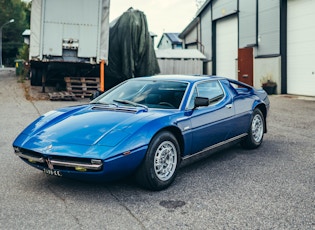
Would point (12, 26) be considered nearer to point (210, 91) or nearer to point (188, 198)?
point (210, 91)

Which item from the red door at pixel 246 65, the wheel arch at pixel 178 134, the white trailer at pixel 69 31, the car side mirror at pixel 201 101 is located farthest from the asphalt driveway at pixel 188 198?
the red door at pixel 246 65

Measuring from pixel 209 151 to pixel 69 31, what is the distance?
418 inches

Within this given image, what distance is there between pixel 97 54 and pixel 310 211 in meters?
12.2

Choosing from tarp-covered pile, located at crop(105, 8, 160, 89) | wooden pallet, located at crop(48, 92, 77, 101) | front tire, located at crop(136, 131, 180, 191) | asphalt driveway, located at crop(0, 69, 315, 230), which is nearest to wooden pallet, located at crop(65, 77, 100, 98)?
wooden pallet, located at crop(48, 92, 77, 101)

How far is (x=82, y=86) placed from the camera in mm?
15797

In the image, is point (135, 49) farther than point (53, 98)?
Yes

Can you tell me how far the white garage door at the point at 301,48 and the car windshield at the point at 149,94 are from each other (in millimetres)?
13140

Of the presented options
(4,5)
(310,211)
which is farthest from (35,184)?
(4,5)

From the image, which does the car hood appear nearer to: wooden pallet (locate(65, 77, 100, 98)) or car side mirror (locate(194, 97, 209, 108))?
car side mirror (locate(194, 97, 209, 108))

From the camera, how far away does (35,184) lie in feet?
15.3

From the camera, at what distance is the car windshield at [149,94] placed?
5121mm

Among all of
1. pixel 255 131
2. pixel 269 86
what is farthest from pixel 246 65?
pixel 255 131

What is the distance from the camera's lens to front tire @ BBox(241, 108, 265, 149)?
647 cm

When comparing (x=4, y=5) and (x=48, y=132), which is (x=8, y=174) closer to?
(x=48, y=132)
